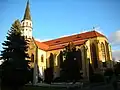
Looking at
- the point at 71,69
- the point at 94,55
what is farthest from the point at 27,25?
the point at 71,69

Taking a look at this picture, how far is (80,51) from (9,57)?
20.6 meters

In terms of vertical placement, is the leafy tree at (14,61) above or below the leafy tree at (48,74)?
above

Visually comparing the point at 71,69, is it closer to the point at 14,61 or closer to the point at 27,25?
the point at 14,61

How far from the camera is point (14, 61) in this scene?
23.6 metres

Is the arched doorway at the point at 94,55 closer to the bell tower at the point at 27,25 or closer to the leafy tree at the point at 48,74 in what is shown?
the leafy tree at the point at 48,74

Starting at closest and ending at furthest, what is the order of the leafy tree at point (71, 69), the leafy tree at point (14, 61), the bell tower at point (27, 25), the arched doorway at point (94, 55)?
the leafy tree at point (14, 61)
the leafy tree at point (71, 69)
the arched doorway at point (94, 55)
the bell tower at point (27, 25)

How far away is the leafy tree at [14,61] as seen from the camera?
22.3 meters

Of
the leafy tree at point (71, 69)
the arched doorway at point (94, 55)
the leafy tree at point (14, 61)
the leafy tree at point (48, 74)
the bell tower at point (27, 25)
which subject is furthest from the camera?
the bell tower at point (27, 25)

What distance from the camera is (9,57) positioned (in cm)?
2436

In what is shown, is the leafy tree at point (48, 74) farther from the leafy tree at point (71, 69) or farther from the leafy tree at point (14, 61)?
the leafy tree at point (14, 61)

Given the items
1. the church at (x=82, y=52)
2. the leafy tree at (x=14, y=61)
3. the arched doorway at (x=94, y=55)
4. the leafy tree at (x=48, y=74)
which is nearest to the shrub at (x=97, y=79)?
the church at (x=82, y=52)

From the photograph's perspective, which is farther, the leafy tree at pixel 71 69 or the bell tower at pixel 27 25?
the bell tower at pixel 27 25

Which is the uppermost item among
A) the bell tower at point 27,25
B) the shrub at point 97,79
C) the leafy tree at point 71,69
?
the bell tower at point 27,25

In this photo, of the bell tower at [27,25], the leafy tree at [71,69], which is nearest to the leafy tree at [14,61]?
the leafy tree at [71,69]
